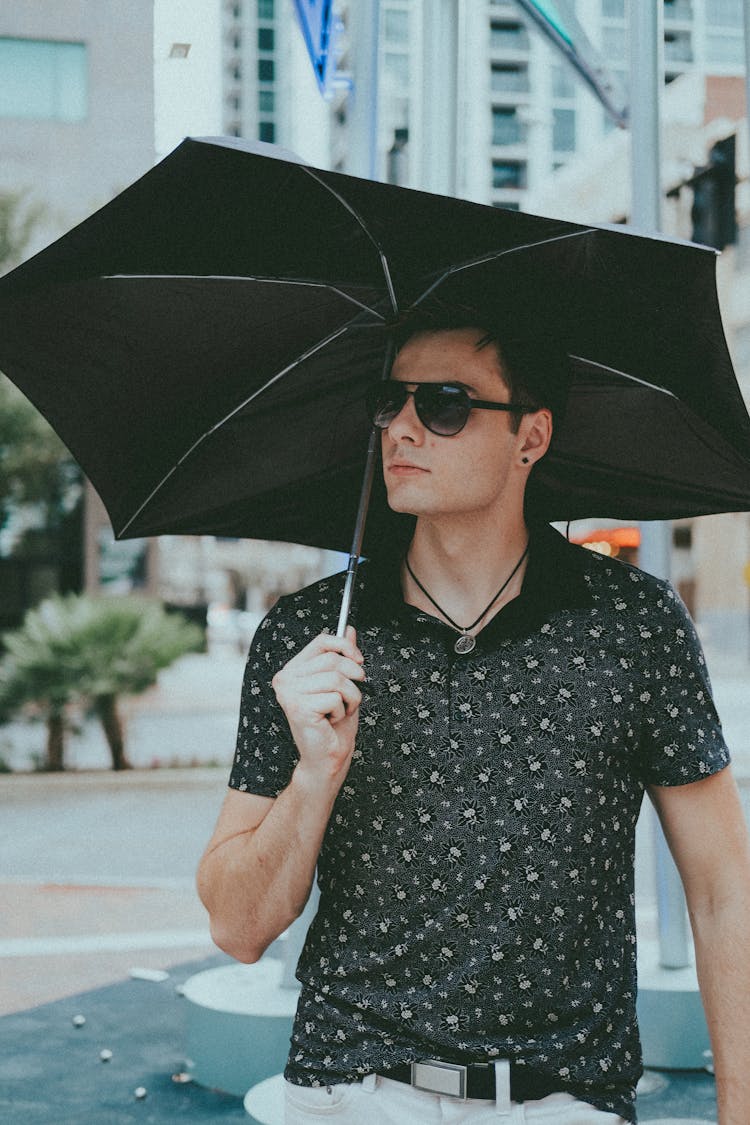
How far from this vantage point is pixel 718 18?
57.2 meters

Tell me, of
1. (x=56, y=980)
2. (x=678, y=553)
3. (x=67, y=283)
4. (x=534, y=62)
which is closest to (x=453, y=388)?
(x=67, y=283)

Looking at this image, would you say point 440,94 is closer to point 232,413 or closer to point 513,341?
point 232,413

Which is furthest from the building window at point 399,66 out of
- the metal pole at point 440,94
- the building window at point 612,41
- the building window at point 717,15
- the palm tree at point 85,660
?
the metal pole at point 440,94

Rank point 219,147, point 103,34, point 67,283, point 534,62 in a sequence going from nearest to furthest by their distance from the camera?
1. point 219,147
2. point 67,283
3. point 103,34
4. point 534,62

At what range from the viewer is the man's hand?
1.66 metres

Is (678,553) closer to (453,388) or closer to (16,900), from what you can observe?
(16,900)

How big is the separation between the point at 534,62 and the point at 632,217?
82.2 meters

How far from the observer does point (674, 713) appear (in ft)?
6.16

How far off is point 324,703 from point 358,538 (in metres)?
0.42

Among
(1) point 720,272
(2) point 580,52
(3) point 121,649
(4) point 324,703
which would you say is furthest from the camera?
(1) point 720,272

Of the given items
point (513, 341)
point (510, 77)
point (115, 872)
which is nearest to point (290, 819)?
point (513, 341)

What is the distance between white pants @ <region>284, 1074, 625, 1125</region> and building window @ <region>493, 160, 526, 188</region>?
269ft

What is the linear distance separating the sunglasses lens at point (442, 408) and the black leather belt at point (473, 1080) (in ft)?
2.79

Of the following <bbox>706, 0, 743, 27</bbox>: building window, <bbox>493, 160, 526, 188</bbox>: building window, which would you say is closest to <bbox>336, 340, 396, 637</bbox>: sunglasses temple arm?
<bbox>706, 0, 743, 27</bbox>: building window
